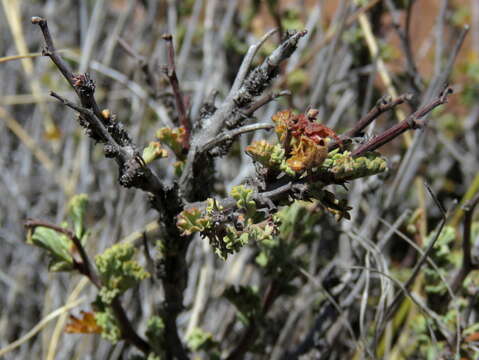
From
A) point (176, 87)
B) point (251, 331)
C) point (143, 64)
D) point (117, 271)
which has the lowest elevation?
point (251, 331)

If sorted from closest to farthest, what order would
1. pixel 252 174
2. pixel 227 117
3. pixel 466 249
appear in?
pixel 227 117, pixel 466 249, pixel 252 174

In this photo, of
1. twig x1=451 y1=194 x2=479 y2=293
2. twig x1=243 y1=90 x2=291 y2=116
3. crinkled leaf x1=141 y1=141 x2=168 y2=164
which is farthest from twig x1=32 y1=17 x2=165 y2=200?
twig x1=451 y1=194 x2=479 y2=293

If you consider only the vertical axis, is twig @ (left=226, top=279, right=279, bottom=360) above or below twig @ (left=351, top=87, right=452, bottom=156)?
below

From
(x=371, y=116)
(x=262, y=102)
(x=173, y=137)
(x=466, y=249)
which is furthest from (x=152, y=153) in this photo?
(x=466, y=249)

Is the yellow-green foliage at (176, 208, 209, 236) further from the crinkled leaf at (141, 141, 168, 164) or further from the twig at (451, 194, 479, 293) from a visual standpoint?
the twig at (451, 194, 479, 293)

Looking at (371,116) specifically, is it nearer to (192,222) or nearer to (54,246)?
(192,222)

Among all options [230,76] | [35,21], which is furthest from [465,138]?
[35,21]

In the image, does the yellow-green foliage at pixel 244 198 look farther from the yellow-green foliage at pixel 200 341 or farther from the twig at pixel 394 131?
the yellow-green foliage at pixel 200 341
